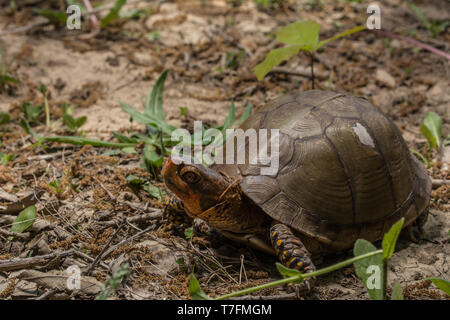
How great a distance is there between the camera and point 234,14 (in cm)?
493

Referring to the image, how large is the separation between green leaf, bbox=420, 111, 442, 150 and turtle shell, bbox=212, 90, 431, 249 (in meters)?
0.72

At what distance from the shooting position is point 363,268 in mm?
1845

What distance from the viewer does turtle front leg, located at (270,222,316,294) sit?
80.7 inches

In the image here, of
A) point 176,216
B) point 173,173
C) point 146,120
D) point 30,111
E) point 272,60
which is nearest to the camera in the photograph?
point 173,173

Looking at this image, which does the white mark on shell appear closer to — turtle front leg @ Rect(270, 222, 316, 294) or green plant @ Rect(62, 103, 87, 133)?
turtle front leg @ Rect(270, 222, 316, 294)

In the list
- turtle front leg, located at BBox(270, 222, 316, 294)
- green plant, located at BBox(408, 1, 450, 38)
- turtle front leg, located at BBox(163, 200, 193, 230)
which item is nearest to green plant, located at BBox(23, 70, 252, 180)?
turtle front leg, located at BBox(163, 200, 193, 230)

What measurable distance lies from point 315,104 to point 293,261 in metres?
0.87

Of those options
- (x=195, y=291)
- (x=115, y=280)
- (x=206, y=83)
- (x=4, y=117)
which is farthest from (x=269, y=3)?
(x=115, y=280)

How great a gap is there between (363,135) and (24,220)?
1.82 metres

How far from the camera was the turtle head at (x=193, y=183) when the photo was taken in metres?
2.06

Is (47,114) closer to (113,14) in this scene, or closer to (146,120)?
(146,120)

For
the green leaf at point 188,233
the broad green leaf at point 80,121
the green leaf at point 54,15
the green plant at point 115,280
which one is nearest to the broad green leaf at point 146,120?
the broad green leaf at point 80,121

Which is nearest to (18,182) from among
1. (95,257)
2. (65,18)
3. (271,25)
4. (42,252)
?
A: (42,252)

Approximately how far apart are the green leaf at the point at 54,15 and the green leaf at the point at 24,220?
2.75m
